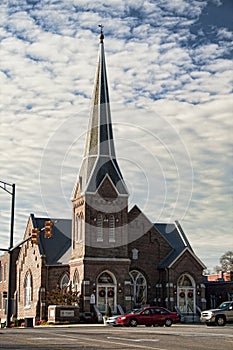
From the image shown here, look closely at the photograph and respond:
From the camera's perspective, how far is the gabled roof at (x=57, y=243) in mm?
61719

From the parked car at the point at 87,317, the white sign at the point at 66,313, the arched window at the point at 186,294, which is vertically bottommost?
the parked car at the point at 87,317

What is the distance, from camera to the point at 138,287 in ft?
198

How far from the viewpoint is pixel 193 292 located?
59562 mm

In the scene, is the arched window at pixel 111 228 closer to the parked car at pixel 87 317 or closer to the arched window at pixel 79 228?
the arched window at pixel 79 228

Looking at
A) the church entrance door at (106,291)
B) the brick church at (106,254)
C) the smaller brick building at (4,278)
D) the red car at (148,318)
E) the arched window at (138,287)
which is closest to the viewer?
the red car at (148,318)

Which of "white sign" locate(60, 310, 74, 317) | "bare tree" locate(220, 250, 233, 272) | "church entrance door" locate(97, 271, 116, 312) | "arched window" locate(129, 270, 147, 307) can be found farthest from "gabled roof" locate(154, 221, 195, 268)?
"bare tree" locate(220, 250, 233, 272)

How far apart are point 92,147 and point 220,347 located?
40751 millimetres

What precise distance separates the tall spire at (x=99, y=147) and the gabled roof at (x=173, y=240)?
8.04 meters

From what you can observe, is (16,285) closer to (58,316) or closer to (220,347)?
(58,316)

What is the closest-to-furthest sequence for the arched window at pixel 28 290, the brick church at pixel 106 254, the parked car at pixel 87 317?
the parked car at pixel 87 317, the brick church at pixel 106 254, the arched window at pixel 28 290

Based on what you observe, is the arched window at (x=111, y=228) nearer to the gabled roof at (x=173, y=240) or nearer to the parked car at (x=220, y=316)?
the gabled roof at (x=173, y=240)

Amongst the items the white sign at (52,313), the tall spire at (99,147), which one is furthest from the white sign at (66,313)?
the tall spire at (99,147)

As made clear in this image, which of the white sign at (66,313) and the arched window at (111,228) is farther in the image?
the arched window at (111,228)

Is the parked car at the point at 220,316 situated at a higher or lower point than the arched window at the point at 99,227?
lower
